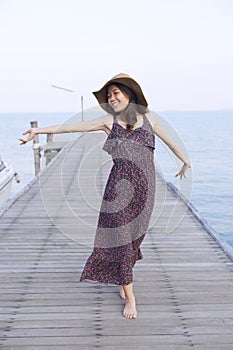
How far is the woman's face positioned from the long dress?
0.36 feet

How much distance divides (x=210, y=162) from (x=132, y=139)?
80.3 feet

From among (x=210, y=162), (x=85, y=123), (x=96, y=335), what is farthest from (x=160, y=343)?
(x=210, y=162)

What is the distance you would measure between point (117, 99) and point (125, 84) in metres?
0.11

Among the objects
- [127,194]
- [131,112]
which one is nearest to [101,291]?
[127,194]

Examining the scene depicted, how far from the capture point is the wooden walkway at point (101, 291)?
9.71 ft

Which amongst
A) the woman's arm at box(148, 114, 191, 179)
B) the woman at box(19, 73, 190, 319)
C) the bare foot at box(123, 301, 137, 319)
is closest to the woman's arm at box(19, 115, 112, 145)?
the woman at box(19, 73, 190, 319)

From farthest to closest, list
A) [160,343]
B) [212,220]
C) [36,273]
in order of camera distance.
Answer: [212,220], [36,273], [160,343]

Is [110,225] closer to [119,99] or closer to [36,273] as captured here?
[119,99]

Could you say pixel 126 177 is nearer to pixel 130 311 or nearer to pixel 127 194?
pixel 127 194

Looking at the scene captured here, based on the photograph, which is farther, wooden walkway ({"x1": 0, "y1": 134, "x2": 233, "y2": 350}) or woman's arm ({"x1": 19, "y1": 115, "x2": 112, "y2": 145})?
woman's arm ({"x1": 19, "y1": 115, "x2": 112, "y2": 145})

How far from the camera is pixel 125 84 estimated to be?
3.19 metres

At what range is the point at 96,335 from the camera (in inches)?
118

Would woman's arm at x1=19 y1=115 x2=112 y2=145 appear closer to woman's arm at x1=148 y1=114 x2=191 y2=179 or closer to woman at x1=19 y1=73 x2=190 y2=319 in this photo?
woman at x1=19 y1=73 x2=190 y2=319

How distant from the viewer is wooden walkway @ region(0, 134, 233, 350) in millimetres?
2959
